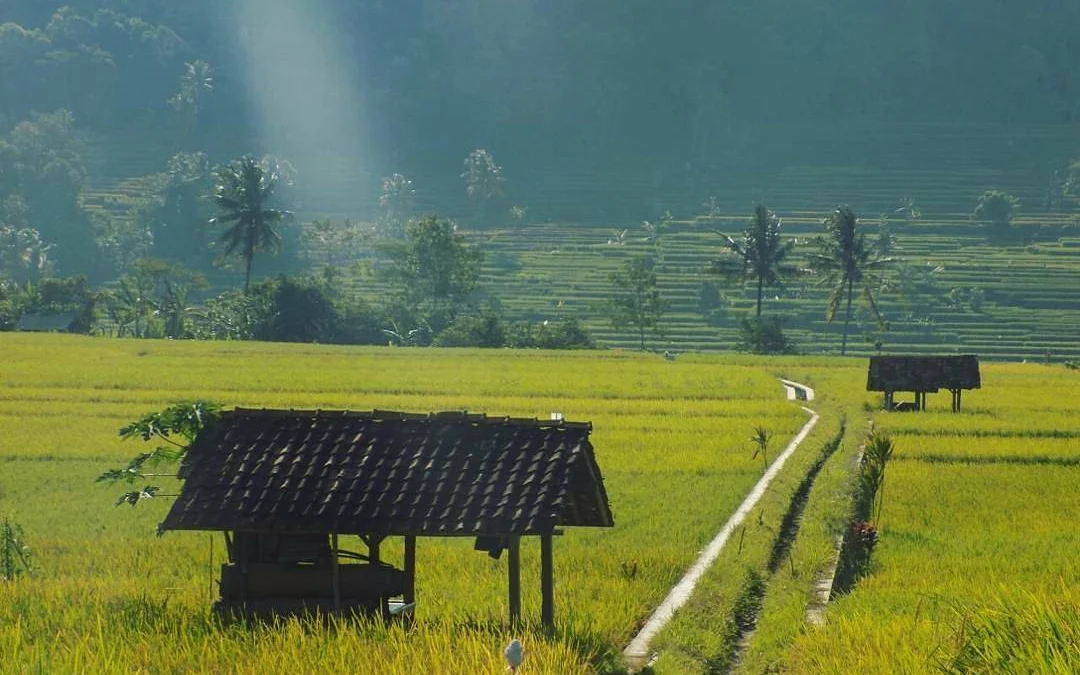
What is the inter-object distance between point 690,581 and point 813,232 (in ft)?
365

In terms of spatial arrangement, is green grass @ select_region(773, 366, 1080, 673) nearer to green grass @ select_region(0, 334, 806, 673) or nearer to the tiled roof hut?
green grass @ select_region(0, 334, 806, 673)

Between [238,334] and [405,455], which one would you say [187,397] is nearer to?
[405,455]

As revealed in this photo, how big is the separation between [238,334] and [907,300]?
4578 centimetres

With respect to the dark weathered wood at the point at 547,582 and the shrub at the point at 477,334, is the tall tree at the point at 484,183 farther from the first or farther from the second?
the dark weathered wood at the point at 547,582

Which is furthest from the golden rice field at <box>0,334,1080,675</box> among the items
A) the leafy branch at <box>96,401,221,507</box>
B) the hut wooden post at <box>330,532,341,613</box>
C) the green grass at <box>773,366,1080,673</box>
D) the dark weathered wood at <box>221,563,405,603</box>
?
the leafy branch at <box>96,401,221,507</box>

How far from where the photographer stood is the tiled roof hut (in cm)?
1206

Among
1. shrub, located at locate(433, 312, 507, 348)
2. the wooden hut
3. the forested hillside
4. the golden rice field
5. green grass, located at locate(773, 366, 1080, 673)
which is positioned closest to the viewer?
green grass, located at locate(773, 366, 1080, 673)

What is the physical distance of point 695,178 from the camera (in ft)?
514

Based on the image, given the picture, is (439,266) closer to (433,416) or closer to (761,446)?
(761,446)

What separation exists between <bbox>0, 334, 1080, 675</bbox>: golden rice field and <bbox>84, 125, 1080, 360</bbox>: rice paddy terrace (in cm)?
5093

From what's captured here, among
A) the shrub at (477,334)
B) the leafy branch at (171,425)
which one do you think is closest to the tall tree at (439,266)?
the shrub at (477,334)

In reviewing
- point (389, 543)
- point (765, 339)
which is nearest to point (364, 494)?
point (389, 543)

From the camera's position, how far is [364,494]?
1230 cm

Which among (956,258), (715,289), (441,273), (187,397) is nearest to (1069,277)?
(956,258)
